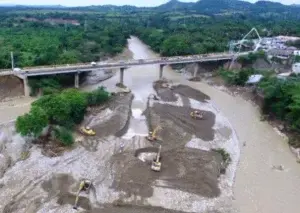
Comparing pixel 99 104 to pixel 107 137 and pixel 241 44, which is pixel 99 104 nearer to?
pixel 107 137

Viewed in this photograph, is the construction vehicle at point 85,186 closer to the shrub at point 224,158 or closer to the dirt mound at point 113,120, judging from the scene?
the dirt mound at point 113,120

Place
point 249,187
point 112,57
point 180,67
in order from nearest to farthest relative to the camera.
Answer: point 249,187 → point 180,67 → point 112,57

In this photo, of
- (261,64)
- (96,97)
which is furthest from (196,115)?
(261,64)

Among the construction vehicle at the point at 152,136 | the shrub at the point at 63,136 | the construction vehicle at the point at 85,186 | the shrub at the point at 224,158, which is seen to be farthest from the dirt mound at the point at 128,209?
the construction vehicle at the point at 152,136

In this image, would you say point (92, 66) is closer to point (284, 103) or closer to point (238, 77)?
point (238, 77)

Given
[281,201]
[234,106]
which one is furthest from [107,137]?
[234,106]

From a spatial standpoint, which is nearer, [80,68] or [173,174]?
[173,174]
